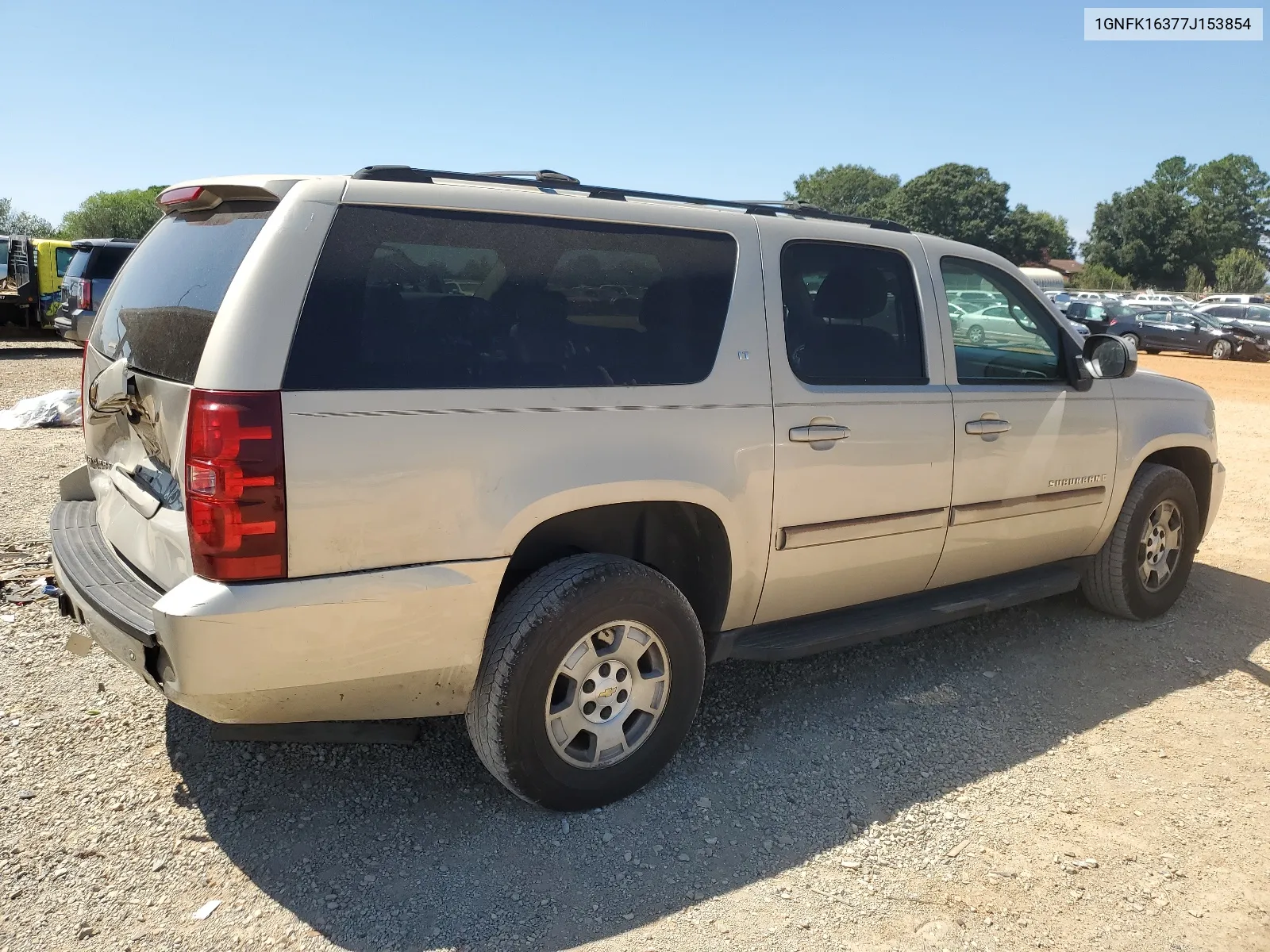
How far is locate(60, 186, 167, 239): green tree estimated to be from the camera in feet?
177

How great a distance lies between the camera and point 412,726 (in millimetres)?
2996

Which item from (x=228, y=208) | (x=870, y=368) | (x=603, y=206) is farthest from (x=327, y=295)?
(x=870, y=368)

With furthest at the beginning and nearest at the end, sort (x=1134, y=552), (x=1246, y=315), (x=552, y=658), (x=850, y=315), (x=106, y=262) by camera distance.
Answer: (x=1246, y=315)
(x=106, y=262)
(x=1134, y=552)
(x=850, y=315)
(x=552, y=658)

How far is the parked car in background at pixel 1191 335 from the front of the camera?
25672mm

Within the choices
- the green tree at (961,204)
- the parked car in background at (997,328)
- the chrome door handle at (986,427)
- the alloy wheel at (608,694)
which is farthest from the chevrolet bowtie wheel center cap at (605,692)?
the green tree at (961,204)

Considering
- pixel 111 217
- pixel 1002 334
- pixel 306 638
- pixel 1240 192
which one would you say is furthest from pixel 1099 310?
pixel 1240 192

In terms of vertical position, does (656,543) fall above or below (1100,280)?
below

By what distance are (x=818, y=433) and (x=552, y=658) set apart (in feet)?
4.18

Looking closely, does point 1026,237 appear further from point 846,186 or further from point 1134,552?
point 1134,552

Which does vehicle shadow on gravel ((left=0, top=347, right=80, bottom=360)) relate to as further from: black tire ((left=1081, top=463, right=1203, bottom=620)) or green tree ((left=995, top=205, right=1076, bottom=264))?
green tree ((left=995, top=205, right=1076, bottom=264))

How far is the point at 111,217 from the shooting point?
54.6 m

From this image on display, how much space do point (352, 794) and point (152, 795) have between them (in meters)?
0.63

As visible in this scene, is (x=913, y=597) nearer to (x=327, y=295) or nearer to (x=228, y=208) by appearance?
(x=327, y=295)

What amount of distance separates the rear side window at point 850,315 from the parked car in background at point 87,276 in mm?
13418
